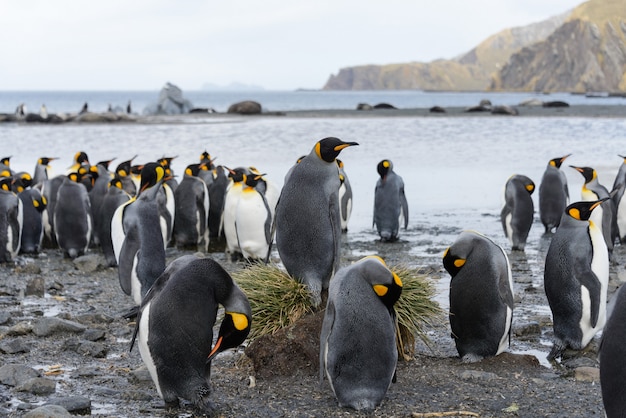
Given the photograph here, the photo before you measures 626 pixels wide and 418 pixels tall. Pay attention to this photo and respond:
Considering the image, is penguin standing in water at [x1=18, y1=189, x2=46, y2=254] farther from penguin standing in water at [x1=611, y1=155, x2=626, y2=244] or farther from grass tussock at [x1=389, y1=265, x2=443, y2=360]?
penguin standing in water at [x1=611, y1=155, x2=626, y2=244]

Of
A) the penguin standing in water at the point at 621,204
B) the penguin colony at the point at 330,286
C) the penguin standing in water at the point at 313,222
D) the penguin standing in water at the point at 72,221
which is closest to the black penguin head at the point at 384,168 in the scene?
the penguin colony at the point at 330,286

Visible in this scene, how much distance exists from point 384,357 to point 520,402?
0.83 meters

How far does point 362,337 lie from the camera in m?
4.49

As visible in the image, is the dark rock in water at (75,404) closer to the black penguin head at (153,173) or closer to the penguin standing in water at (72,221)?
the black penguin head at (153,173)

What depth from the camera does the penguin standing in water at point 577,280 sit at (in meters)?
5.81

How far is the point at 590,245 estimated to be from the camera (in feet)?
19.3

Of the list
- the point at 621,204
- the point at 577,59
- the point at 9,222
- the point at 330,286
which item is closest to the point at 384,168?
the point at 621,204

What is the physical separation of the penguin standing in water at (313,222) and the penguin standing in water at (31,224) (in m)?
5.49

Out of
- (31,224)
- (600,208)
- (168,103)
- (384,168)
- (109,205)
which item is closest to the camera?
(600,208)

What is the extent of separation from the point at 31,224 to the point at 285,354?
6.14 meters

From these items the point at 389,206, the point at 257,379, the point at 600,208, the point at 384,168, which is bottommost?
the point at 257,379

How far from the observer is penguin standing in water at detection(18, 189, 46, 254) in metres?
10.3

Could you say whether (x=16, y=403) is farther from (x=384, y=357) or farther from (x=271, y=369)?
(x=384, y=357)

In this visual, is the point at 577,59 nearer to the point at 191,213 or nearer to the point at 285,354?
the point at 191,213
